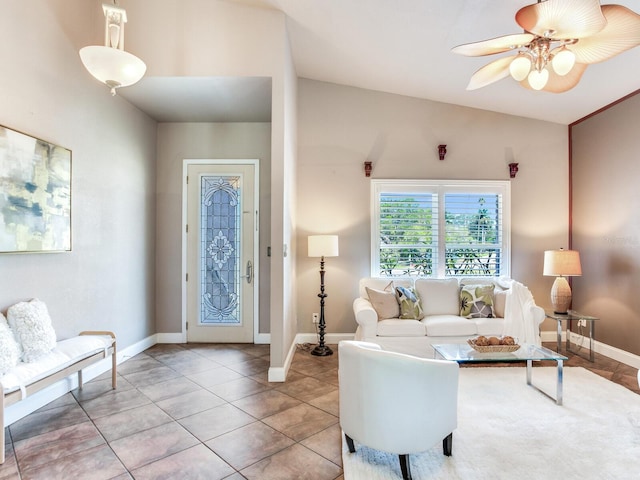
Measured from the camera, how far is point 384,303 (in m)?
4.15

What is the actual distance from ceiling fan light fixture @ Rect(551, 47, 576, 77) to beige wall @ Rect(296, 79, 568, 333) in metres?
2.64

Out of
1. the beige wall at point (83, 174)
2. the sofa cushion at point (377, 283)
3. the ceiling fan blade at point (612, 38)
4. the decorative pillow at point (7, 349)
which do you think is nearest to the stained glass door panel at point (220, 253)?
the beige wall at point (83, 174)

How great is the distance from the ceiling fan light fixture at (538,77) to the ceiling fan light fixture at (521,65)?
0.05 metres

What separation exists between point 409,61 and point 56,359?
14.1ft

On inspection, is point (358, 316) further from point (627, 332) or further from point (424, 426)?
point (627, 332)

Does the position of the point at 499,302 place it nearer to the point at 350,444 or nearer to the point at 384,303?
the point at 384,303

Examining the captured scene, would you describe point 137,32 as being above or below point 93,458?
above

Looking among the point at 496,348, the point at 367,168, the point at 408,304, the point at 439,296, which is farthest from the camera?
the point at 367,168

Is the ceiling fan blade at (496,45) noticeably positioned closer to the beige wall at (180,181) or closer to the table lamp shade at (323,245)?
the table lamp shade at (323,245)

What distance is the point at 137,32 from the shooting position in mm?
3486

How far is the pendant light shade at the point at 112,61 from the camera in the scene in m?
2.56

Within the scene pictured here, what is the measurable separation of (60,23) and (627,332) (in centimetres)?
633

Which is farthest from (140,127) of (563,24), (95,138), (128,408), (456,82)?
(563,24)

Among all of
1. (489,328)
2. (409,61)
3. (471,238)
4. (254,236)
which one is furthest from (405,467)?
(409,61)
